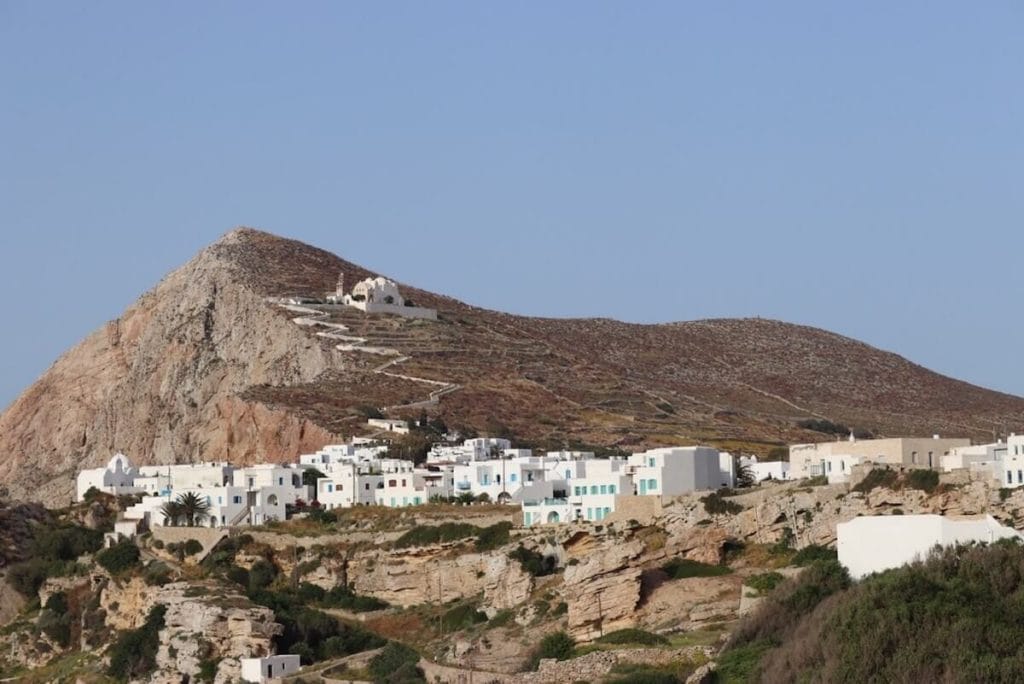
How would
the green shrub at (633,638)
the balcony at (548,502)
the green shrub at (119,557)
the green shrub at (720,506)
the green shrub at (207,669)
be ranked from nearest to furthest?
the green shrub at (633,638), the green shrub at (720,506), the green shrub at (207,669), the balcony at (548,502), the green shrub at (119,557)

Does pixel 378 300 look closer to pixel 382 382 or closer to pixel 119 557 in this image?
pixel 382 382

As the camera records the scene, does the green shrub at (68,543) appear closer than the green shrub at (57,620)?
No

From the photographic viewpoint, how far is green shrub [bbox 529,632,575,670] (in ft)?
174

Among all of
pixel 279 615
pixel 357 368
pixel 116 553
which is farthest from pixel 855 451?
pixel 357 368

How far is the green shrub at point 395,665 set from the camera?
174 ft

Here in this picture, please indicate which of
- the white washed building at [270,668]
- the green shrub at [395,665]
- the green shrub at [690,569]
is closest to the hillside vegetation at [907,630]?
the green shrub at [395,665]

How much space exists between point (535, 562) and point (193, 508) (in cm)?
1536

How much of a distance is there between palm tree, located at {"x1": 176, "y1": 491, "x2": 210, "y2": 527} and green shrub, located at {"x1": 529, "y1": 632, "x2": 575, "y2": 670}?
2011 centimetres

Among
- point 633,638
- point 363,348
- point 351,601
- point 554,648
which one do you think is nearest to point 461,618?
point 351,601

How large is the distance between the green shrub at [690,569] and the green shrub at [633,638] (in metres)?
3.30

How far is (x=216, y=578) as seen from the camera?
6669 centimetres

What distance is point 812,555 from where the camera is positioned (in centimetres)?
5478

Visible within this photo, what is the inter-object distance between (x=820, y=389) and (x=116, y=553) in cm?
6095

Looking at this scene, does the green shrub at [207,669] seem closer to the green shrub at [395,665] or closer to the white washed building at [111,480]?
the green shrub at [395,665]
